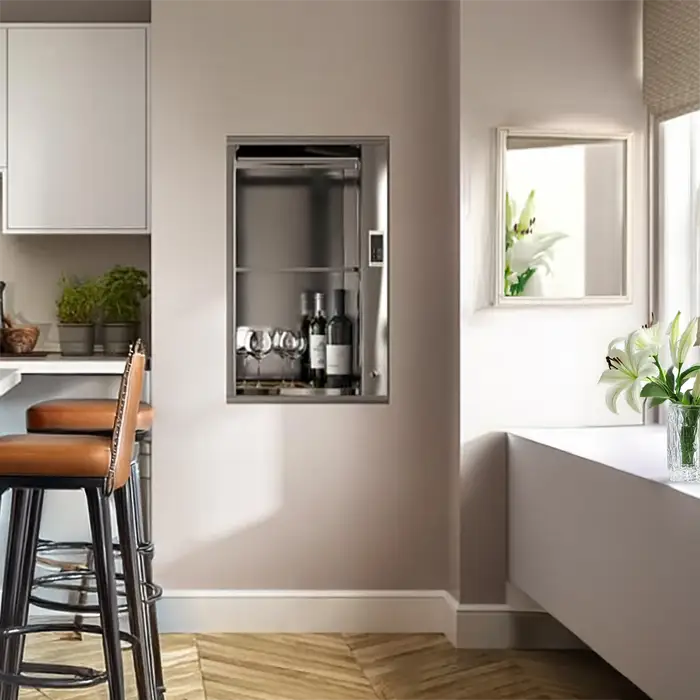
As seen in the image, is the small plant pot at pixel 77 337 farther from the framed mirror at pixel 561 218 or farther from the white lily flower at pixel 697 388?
the white lily flower at pixel 697 388

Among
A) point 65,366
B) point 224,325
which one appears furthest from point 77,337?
point 224,325

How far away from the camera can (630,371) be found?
10.4 feet

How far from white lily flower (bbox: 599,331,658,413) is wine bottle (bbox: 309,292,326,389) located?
1729 millimetres

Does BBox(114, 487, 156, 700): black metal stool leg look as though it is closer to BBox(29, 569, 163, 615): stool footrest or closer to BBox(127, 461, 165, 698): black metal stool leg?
BBox(29, 569, 163, 615): stool footrest

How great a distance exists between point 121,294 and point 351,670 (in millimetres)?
1665

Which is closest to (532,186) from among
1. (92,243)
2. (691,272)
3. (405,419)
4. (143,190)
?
(691,272)

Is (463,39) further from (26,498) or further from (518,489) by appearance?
(26,498)

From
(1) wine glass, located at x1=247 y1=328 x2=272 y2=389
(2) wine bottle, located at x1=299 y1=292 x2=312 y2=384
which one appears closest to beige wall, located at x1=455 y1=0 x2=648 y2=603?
(2) wine bottle, located at x1=299 y1=292 x2=312 y2=384

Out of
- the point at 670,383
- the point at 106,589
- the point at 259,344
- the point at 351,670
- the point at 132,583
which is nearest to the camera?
the point at 106,589

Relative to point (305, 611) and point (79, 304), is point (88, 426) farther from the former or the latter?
point (305, 611)

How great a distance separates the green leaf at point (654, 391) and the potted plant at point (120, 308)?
2.30 m

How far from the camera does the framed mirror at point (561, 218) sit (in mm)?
4410

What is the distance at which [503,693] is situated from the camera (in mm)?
3945

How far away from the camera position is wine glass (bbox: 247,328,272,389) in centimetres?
476
